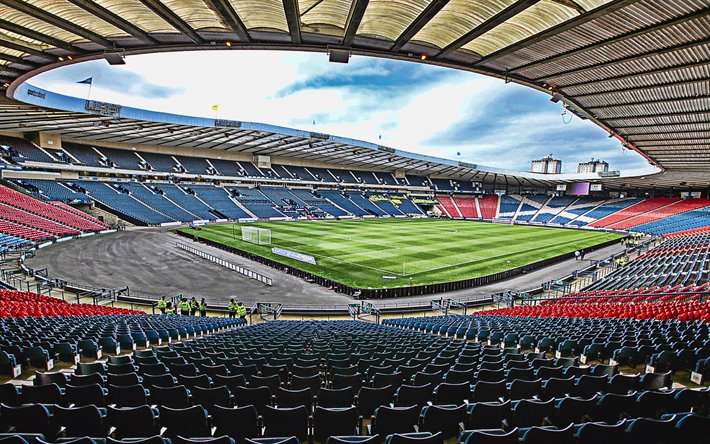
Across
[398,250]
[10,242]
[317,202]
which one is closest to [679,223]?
[398,250]

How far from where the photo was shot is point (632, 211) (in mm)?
69875

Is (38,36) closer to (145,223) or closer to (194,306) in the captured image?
(194,306)

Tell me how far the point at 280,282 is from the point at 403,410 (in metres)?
21.9

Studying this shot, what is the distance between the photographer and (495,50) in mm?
11109

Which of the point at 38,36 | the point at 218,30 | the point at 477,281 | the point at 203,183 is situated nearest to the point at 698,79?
the point at 477,281

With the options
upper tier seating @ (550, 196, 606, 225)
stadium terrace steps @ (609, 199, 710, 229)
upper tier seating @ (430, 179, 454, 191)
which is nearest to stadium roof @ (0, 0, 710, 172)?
stadium terrace steps @ (609, 199, 710, 229)

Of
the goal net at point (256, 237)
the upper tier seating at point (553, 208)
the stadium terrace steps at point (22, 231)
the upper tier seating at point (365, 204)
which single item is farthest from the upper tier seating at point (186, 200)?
the upper tier seating at point (553, 208)

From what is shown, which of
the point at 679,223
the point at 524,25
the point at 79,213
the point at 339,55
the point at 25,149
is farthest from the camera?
the point at 679,223

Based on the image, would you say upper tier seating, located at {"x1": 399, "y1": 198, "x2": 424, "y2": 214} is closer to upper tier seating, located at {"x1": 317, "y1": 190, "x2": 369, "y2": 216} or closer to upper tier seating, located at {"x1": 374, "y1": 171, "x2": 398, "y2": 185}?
upper tier seating, located at {"x1": 374, "y1": 171, "x2": 398, "y2": 185}

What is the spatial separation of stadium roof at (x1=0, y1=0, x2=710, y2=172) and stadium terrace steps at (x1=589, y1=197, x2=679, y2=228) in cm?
6293

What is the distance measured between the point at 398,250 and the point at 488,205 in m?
61.8

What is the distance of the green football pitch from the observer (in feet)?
90.5

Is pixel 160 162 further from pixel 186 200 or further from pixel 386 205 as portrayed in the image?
pixel 386 205

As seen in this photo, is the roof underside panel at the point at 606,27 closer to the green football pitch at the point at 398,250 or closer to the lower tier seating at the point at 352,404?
the lower tier seating at the point at 352,404
